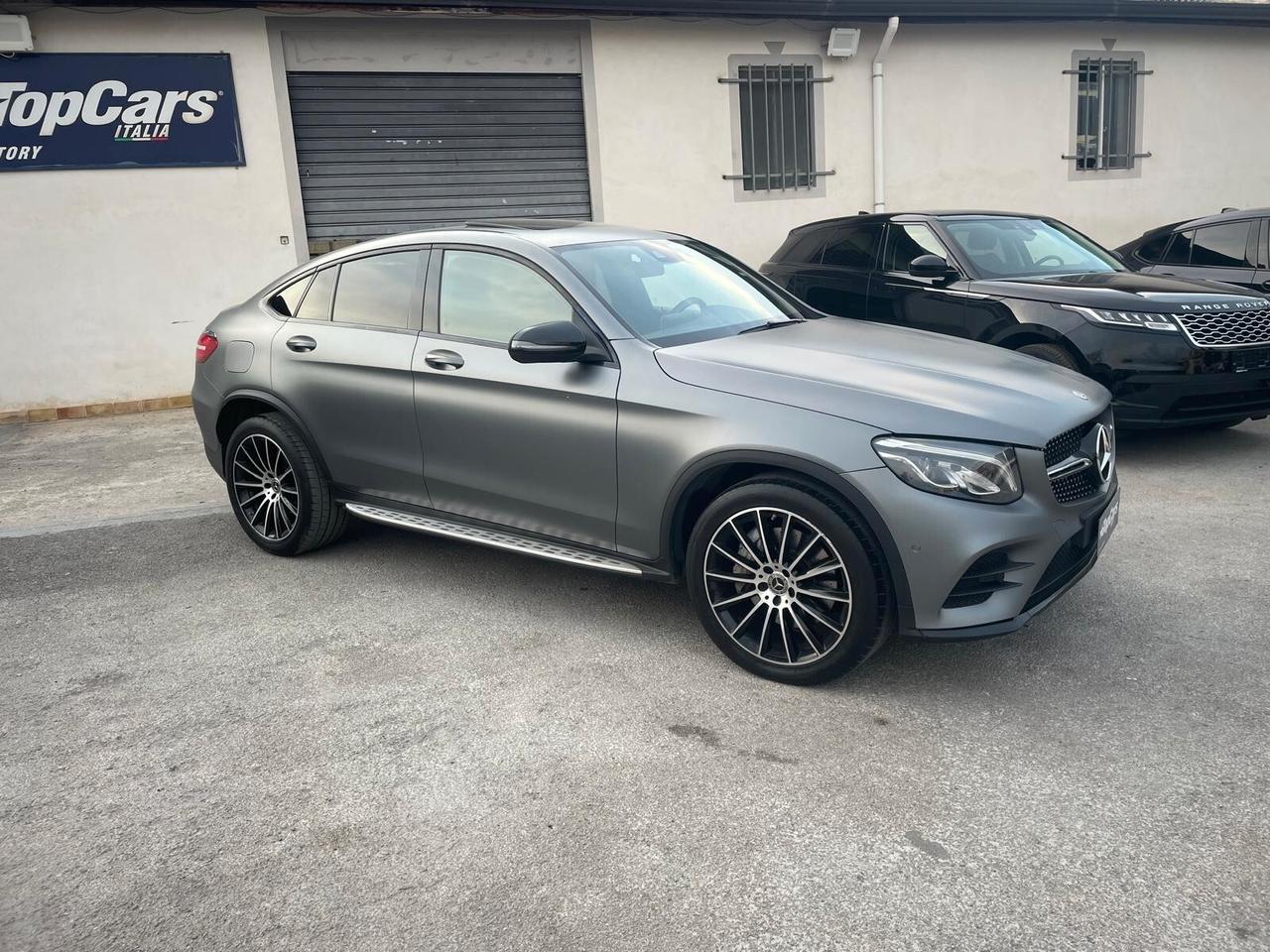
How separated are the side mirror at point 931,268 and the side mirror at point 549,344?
12.6ft

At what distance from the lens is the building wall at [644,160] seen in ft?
31.0

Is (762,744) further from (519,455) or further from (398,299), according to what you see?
(398,299)

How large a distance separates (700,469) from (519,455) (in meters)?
0.88

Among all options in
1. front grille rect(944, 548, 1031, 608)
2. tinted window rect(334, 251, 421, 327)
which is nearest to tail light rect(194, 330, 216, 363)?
tinted window rect(334, 251, 421, 327)

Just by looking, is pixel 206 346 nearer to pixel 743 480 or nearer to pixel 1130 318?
pixel 743 480

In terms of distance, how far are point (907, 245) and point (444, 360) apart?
14.2ft

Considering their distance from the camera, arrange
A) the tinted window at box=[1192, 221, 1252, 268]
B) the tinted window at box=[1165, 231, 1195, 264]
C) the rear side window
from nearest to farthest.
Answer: the tinted window at box=[1192, 221, 1252, 268] → the rear side window → the tinted window at box=[1165, 231, 1195, 264]

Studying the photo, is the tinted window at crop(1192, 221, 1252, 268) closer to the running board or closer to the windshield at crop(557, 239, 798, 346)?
the windshield at crop(557, 239, 798, 346)

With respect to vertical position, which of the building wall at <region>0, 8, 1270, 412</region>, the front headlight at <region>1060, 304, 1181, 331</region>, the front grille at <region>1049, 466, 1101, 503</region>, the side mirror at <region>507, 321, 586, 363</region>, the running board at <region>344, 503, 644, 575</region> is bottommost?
the running board at <region>344, 503, 644, 575</region>

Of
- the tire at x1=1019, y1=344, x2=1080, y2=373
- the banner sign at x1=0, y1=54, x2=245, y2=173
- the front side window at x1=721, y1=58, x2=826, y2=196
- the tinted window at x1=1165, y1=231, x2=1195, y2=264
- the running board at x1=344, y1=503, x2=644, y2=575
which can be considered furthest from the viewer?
the front side window at x1=721, y1=58, x2=826, y2=196

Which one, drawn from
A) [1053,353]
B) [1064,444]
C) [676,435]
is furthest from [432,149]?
[1064,444]

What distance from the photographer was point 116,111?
30.5 ft

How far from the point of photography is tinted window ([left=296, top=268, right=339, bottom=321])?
493cm

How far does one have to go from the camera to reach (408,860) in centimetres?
266
